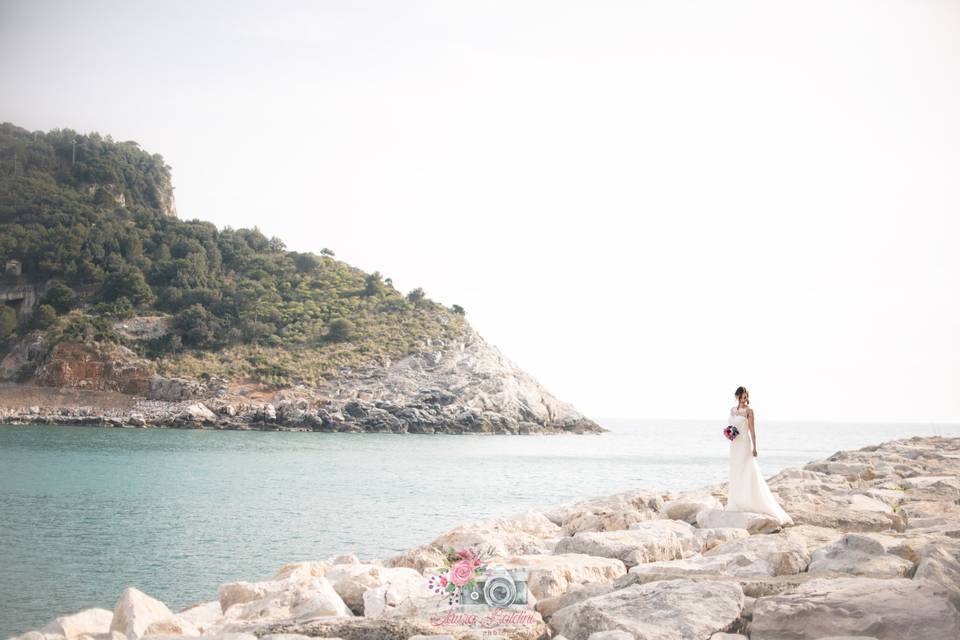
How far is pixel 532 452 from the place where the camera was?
5497cm

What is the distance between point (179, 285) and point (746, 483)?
8475cm

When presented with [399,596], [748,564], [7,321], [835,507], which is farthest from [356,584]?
[7,321]

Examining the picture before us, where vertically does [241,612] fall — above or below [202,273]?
below

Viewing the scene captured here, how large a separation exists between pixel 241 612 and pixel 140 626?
1.30 m

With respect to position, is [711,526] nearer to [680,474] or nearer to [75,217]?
[680,474]

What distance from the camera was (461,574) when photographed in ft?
19.6

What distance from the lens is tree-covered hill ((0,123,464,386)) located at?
77.1 metres

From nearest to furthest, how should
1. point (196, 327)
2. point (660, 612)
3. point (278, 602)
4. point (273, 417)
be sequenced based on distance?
point (660, 612) → point (278, 602) → point (273, 417) → point (196, 327)

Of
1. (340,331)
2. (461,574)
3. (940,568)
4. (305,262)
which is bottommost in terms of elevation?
(461,574)

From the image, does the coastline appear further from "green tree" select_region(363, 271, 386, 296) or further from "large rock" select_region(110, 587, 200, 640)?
"large rock" select_region(110, 587, 200, 640)

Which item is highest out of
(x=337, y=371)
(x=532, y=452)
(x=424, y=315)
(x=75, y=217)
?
(x=75, y=217)

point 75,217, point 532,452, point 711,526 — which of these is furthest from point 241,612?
point 75,217

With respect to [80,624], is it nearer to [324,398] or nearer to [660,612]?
[660,612]

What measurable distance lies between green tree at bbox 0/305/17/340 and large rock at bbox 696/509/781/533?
7898 centimetres
